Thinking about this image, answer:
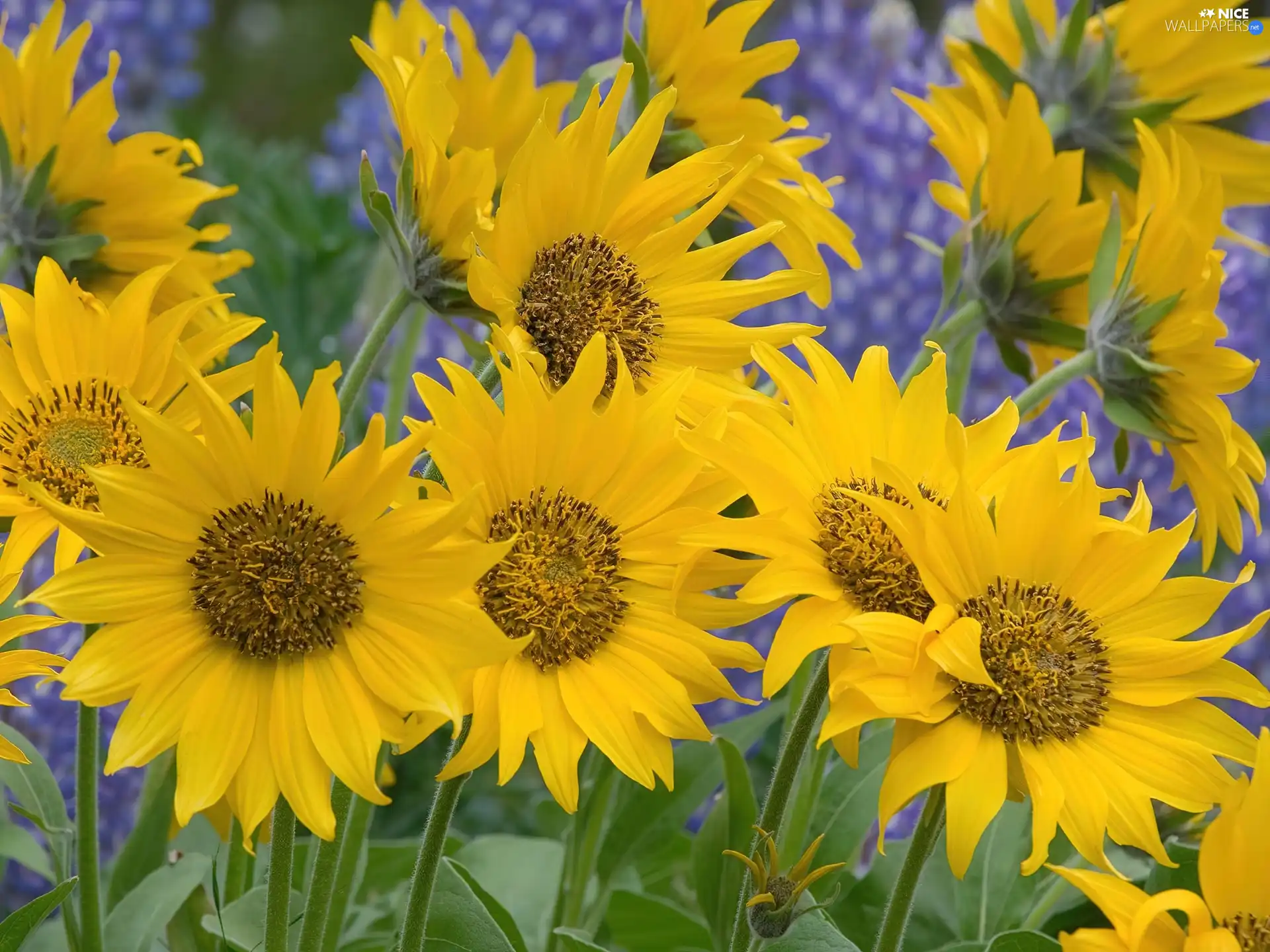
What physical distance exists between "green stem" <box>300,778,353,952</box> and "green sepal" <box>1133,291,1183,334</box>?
491 mm

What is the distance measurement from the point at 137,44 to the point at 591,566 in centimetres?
166

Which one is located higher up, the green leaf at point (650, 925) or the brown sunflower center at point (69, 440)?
the brown sunflower center at point (69, 440)

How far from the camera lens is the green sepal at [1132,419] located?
0.79 metres

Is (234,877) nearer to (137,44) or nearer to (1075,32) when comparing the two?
(1075,32)

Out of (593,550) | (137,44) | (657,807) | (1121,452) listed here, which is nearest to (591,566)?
(593,550)

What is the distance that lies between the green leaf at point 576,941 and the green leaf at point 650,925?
18cm

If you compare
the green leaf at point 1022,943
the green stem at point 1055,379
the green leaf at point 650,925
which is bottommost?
the green leaf at point 650,925

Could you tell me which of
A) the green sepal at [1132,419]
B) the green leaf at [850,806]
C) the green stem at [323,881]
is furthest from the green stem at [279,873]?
the green sepal at [1132,419]

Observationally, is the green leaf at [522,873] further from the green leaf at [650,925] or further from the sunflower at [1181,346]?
the sunflower at [1181,346]

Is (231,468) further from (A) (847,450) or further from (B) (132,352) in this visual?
(A) (847,450)

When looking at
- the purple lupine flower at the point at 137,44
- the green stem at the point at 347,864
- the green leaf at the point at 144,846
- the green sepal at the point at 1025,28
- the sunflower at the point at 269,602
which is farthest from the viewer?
the purple lupine flower at the point at 137,44

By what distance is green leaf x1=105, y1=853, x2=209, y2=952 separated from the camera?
2.41ft

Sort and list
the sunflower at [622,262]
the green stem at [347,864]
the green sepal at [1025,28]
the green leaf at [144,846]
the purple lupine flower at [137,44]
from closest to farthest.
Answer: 1. the sunflower at [622,262]
2. the green stem at [347,864]
3. the green leaf at [144,846]
4. the green sepal at [1025,28]
5. the purple lupine flower at [137,44]

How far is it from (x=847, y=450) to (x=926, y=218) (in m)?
0.92
